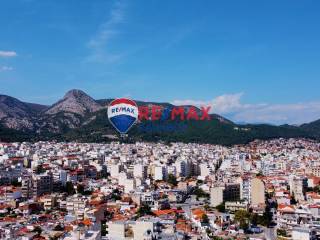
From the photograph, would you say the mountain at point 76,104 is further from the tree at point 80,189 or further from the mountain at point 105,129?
the tree at point 80,189

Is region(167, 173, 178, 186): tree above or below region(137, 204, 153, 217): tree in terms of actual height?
above

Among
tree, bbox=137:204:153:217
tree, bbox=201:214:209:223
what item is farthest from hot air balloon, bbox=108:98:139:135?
tree, bbox=201:214:209:223

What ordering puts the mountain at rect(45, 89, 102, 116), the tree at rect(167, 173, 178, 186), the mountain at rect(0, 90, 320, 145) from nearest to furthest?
the tree at rect(167, 173, 178, 186), the mountain at rect(0, 90, 320, 145), the mountain at rect(45, 89, 102, 116)

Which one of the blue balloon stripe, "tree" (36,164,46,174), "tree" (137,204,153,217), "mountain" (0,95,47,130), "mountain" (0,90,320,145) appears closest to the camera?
"tree" (137,204,153,217)

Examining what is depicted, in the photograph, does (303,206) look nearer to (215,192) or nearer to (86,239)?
(215,192)

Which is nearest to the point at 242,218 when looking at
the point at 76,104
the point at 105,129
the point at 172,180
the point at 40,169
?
the point at 172,180

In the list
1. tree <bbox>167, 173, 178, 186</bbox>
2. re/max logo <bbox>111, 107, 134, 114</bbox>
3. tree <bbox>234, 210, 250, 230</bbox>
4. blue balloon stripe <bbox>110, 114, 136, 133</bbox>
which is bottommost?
tree <bbox>234, 210, 250, 230</bbox>

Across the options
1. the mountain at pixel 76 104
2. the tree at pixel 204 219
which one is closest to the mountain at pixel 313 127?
the mountain at pixel 76 104

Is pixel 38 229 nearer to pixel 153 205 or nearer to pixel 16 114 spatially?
pixel 153 205

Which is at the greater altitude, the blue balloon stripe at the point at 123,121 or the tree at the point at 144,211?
the blue balloon stripe at the point at 123,121

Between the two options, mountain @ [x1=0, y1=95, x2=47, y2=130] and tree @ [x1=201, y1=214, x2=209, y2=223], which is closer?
tree @ [x1=201, y1=214, x2=209, y2=223]

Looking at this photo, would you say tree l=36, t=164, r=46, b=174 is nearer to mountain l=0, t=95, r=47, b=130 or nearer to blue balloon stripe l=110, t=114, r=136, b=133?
blue balloon stripe l=110, t=114, r=136, b=133

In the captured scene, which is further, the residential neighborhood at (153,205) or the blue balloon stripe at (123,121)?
the blue balloon stripe at (123,121)
